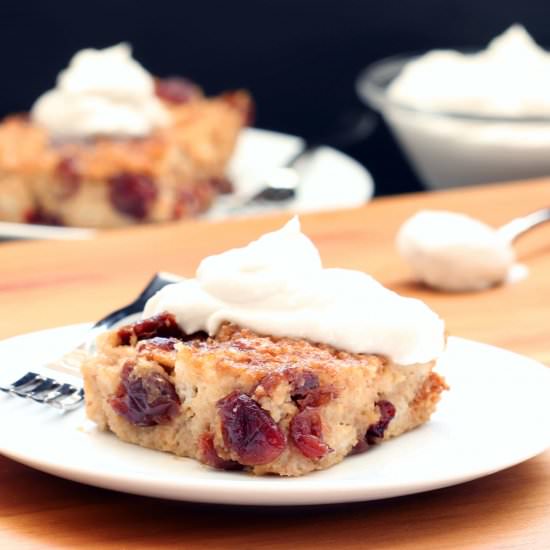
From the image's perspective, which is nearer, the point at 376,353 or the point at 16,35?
the point at 376,353

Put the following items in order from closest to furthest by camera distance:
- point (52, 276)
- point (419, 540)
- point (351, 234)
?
point (419, 540), point (52, 276), point (351, 234)

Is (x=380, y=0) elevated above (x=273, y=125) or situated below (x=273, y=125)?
above

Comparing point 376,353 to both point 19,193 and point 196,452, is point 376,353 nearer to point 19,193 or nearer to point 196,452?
point 196,452

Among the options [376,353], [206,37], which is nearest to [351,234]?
[376,353]

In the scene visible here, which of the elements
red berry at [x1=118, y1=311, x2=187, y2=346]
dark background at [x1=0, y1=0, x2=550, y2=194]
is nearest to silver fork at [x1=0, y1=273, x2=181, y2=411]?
red berry at [x1=118, y1=311, x2=187, y2=346]

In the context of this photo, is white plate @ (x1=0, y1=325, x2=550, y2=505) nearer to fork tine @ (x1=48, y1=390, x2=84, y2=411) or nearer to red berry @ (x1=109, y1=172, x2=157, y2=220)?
fork tine @ (x1=48, y1=390, x2=84, y2=411)

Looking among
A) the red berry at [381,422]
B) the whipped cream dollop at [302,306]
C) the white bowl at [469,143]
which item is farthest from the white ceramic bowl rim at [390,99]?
the red berry at [381,422]
